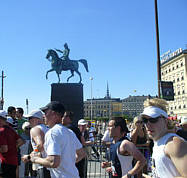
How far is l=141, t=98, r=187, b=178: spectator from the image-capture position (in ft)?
5.48

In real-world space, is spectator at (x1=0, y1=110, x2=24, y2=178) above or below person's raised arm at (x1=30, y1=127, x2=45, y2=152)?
below

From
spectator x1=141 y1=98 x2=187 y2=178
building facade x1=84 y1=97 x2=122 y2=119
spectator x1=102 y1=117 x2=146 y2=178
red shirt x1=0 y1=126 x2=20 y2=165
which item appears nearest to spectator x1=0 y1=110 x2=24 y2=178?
red shirt x1=0 y1=126 x2=20 y2=165

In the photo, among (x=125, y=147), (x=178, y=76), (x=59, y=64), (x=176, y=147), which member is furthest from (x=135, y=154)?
(x=178, y=76)

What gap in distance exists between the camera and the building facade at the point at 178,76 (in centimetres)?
7018

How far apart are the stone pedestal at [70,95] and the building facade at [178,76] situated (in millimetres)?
53669

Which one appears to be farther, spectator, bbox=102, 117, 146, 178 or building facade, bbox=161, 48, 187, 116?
building facade, bbox=161, 48, 187, 116

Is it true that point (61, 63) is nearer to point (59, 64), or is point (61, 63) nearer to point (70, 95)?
point (59, 64)

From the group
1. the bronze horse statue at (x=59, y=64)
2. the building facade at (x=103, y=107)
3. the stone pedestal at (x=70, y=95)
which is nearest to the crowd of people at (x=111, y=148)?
the stone pedestal at (x=70, y=95)

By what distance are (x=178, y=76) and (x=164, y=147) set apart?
258 ft

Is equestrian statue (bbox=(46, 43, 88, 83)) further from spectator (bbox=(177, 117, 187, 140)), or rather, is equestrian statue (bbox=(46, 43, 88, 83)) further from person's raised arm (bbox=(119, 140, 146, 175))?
person's raised arm (bbox=(119, 140, 146, 175))

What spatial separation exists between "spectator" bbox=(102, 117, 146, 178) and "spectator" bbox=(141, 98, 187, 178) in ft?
2.55

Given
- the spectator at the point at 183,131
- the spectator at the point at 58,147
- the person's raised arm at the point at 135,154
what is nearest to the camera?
the spectator at the point at 58,147

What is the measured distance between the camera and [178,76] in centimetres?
7556

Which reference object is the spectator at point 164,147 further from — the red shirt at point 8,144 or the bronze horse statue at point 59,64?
the bronze horse statue at point 59,64
